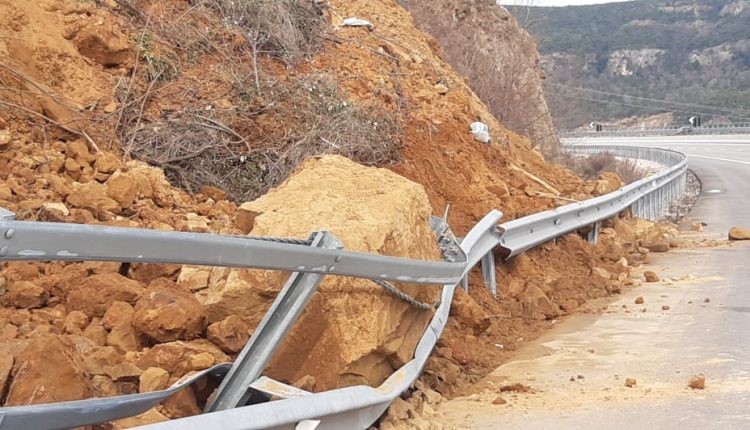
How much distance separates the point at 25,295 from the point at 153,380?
3.57 feet

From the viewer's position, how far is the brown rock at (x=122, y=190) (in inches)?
238

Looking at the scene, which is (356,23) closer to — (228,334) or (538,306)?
(538,306)

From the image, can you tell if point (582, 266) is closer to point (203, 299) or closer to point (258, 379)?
point (203, 299)

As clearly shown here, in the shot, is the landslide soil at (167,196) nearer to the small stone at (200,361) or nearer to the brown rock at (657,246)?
the small stone at (200,361)

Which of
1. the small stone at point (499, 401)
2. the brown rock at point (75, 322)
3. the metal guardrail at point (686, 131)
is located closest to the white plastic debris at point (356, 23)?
the small stone at point (499, 401)

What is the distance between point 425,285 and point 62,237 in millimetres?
3111

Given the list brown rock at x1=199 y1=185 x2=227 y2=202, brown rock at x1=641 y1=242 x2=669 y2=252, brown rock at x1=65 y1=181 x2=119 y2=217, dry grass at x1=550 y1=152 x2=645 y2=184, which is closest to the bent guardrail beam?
brown rock at x1=65 y1=181 x2=119 y2=217

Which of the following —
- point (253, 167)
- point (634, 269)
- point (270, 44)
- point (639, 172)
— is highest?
point (270, 44)

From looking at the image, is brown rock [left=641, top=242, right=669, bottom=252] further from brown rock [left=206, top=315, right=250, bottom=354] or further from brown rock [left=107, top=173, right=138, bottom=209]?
brown rock [left=206, top=315, right=250, bottom=354]

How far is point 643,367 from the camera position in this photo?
6078mm

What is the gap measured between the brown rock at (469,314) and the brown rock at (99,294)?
2.83 meters

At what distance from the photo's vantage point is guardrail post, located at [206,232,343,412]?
385 cm

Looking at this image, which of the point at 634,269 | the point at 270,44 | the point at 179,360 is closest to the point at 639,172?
the point at 634,269

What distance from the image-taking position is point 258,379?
12.7 feet
